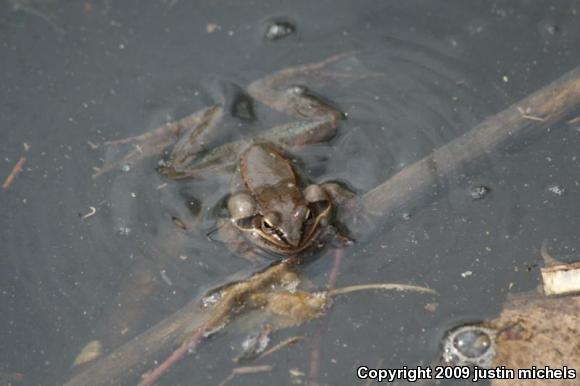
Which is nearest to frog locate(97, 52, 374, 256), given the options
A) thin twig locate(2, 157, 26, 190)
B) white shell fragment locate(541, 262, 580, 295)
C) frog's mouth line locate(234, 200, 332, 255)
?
frog's mouth line locate(234, 200, 332, 255)

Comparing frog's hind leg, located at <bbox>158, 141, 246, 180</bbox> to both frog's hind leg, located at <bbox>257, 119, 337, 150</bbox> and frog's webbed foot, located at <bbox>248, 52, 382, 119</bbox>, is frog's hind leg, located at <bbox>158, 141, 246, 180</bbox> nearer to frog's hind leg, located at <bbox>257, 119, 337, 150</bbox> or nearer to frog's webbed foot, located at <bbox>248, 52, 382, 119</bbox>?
frog's hind leg, located at <bbox>257, 119, 337, 150</bbox>

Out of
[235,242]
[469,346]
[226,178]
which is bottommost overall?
[469,346]

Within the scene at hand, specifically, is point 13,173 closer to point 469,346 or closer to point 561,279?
point 469,346

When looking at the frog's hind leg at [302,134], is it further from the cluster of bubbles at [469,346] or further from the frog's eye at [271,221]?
the cluster of bubbles at [469,346]

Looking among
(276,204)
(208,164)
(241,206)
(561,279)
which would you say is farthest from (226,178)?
(561,279)

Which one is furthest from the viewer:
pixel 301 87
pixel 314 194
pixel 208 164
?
pixel 301 87

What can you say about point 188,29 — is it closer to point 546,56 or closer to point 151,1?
point 151,1

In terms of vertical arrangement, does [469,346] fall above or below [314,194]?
below
